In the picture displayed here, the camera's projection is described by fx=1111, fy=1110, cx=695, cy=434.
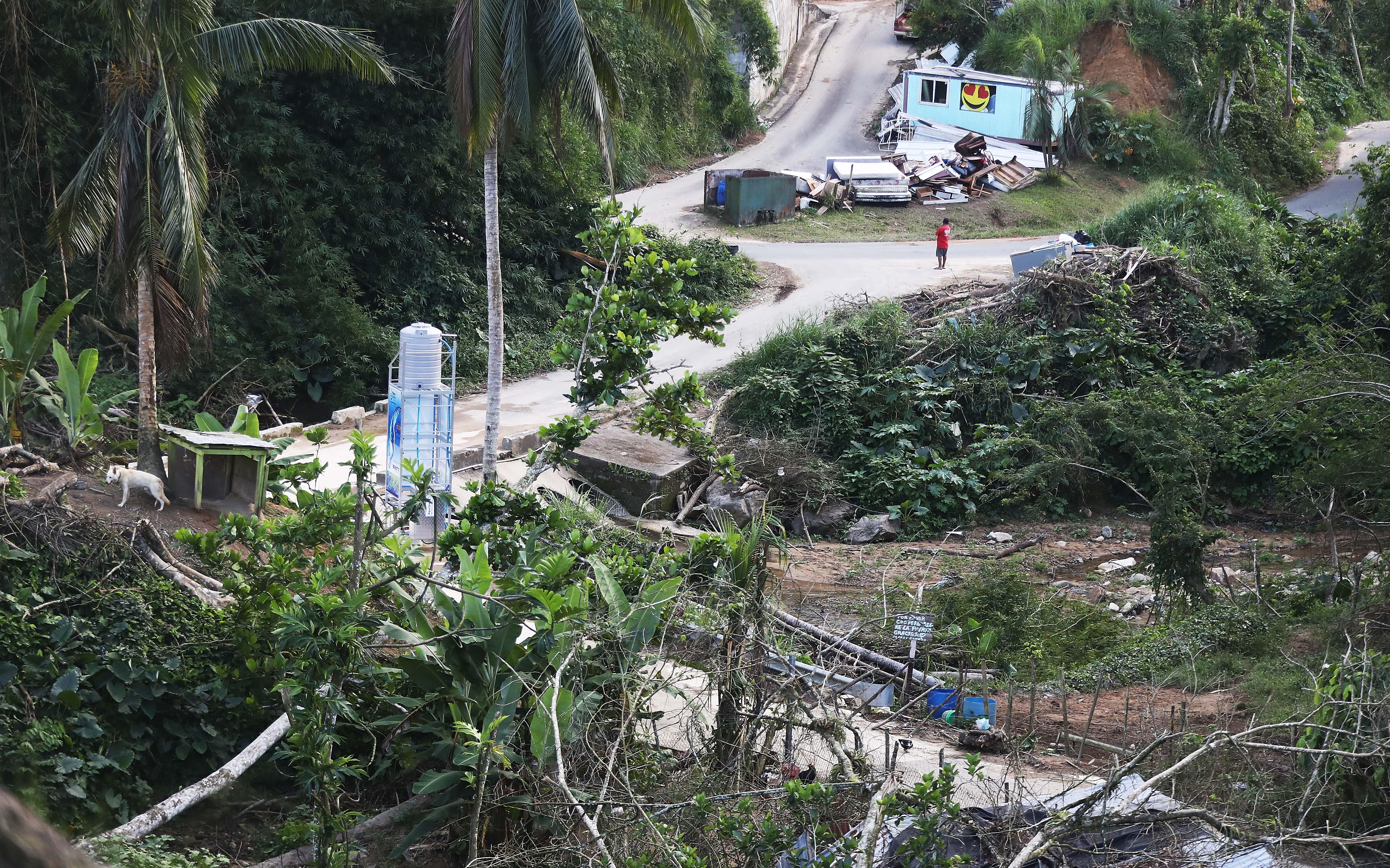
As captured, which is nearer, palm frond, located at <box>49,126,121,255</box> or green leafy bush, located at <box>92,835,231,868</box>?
green leafy bush, located at <box>92,835,231,868</box>

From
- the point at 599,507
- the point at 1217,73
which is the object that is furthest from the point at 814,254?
the point at 1217,73

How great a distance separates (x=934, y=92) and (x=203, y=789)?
3139 centimetres

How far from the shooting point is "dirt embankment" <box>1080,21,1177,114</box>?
3450cm

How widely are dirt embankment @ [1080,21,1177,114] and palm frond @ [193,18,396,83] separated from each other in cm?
2888

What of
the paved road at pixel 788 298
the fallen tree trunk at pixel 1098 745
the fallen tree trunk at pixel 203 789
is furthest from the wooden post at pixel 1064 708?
the paved road at pixel 788 298

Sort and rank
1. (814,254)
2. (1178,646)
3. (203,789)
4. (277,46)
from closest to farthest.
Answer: (203,789) → (1178,646) → (277,46) → (814,254)

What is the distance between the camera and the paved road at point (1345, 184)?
28.5 m

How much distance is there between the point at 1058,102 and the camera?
31.9 meters

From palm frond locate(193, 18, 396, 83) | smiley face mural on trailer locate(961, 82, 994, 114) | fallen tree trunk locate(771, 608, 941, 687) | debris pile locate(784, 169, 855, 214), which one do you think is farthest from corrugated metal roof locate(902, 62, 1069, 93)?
fallen tree trunk locate(771, 608, 941, 687)

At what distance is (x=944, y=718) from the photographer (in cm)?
858

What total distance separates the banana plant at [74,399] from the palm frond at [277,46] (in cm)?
316

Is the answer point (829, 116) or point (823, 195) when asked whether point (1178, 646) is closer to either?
point (823, 195)

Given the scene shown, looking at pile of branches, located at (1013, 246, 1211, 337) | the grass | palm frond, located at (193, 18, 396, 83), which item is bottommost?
pile of branches, located at (1013, 246, 1211, 337)

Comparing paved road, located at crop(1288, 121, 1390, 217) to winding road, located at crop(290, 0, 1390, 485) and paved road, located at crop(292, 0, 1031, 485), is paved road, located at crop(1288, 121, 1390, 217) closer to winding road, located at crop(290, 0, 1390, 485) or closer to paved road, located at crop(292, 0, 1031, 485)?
winding road, located at crop(290, 0, 1390, 485)
